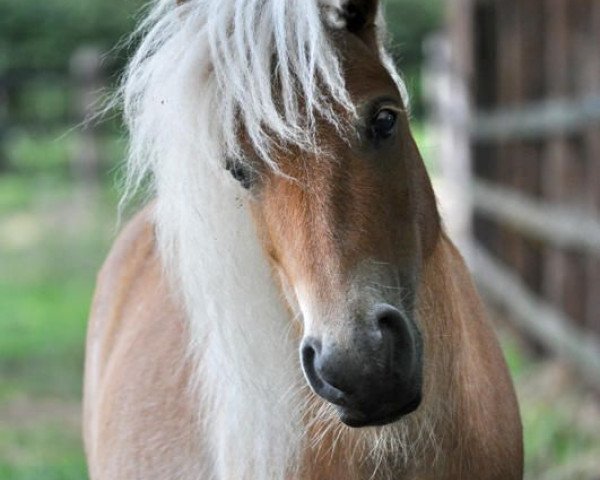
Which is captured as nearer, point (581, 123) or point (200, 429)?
point (200, 429)

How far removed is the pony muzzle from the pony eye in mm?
447

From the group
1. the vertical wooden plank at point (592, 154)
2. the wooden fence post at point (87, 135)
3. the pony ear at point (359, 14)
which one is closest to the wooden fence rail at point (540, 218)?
the vertical wooden plank at point (592, 154)

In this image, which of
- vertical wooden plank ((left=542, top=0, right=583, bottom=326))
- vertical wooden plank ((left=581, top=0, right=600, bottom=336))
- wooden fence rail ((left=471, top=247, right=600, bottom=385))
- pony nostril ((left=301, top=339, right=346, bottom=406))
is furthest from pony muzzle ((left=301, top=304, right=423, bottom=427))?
vertical wooden plank ((left=542, top=0, right=583, bottom=326))

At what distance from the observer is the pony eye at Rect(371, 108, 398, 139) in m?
2.69

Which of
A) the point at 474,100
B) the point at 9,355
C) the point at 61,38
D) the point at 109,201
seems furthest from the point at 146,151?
the point at 61,38

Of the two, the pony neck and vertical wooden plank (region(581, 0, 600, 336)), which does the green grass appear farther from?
vertical wooden plank (region(581, 0, 600, 336))

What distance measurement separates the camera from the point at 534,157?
8617mm

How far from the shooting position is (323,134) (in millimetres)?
2605

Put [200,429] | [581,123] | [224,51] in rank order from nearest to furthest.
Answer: [224,51]
[200,429]
[581,123]

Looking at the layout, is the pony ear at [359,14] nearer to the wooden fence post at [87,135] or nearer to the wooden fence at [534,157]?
the wooden fence at [534,157]

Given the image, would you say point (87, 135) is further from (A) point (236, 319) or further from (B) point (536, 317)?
(A) point (236, 319)

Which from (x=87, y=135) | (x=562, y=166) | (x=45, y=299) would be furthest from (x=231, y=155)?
(x=87, y=135)

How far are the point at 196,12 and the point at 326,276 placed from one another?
752 millimetres

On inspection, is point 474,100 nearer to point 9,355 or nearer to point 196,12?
point 9,355
